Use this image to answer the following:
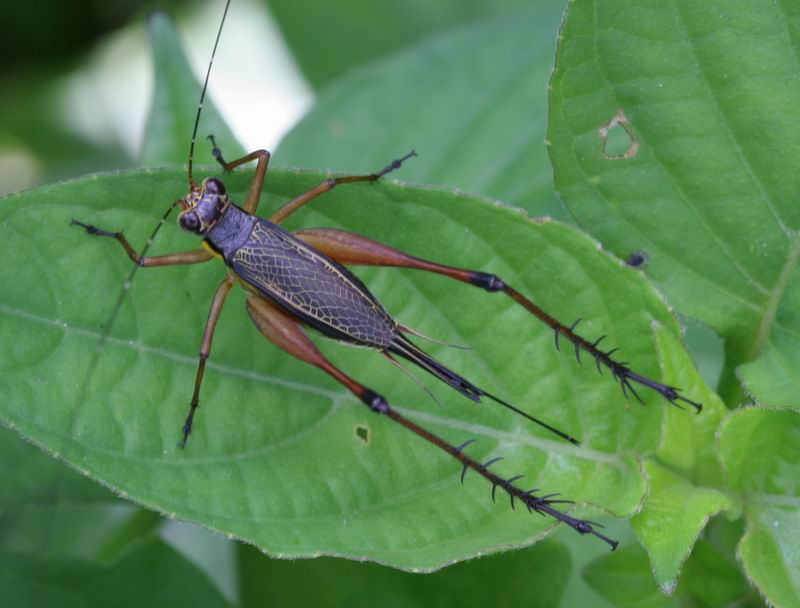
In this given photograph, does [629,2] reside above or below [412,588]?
above

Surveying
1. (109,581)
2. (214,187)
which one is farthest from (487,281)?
(109,581)

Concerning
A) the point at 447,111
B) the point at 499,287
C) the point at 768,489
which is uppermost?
the point at 447,111

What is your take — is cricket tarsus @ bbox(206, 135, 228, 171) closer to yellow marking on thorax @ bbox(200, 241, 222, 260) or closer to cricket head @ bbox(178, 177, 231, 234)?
cricket head @ bbox(178, 177, 231, 234)

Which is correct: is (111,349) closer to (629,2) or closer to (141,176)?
(141,176)

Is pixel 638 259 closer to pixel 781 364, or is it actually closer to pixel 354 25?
pixel 781 364

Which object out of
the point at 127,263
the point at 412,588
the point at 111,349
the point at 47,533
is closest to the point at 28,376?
the point at 111,349
